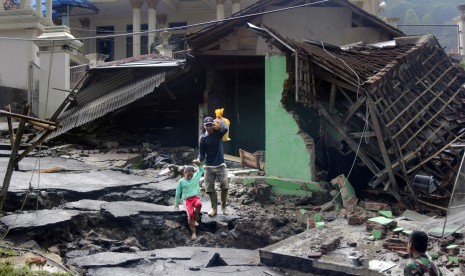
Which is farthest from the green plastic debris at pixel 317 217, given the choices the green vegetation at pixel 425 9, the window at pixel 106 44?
the green vegetation at pixel 425 9

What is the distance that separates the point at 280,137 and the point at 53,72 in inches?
336

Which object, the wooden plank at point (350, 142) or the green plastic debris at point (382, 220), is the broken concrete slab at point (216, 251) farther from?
the wooden plank at point (350, 142)

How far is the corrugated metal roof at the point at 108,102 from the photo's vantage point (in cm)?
1368

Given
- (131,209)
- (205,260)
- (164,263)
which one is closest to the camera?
(164,263)

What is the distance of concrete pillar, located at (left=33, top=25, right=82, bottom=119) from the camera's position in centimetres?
1589

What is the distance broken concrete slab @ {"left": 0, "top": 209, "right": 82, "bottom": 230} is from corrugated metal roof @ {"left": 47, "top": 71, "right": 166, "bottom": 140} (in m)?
6.34

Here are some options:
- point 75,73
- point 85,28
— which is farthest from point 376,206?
point 85,28

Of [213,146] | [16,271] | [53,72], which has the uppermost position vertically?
[53,72]

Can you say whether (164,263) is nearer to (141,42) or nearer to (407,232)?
(407,232)

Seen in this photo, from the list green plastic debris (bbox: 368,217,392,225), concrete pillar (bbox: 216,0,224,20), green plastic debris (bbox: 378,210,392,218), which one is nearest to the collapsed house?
green plastic debris (bbox: 378,210,392,218)

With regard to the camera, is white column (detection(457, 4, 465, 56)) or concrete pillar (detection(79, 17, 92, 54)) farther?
concrete pillar (detection(79, 17, 92, 54))

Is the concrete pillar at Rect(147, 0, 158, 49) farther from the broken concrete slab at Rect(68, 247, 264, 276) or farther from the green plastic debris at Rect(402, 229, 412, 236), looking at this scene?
the green plastic debris at Rect(402, 229, 412, 236)

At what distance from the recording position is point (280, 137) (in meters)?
10.6

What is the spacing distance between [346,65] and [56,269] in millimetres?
6209
